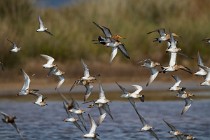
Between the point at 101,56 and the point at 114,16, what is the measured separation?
5.24 metres

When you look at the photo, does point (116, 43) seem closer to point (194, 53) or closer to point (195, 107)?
point (195, 107)

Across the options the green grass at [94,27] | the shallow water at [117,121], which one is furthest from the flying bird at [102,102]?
the green grass at [94,27]

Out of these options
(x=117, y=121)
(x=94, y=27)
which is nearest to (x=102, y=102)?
(x=117, y=121)

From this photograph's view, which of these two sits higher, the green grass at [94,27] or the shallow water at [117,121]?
the green grass at [94,27]

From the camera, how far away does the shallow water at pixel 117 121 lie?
29688 millimetres

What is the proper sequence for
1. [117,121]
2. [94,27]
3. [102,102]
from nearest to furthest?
[102,102] < [117,121] < [94,27]

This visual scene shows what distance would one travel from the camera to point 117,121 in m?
33.2

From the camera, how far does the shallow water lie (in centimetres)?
2969

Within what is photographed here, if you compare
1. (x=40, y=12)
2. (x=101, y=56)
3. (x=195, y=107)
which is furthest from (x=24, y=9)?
(x=195, y=107)

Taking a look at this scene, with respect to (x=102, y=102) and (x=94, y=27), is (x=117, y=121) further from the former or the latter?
(x=94, y=27)

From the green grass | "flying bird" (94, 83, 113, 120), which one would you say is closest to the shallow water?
"flying bird" (94, 83, 113, 120)

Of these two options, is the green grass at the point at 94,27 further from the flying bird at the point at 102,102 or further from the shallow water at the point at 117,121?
the flying bird at the point at 102,102

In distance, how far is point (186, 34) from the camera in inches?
1850

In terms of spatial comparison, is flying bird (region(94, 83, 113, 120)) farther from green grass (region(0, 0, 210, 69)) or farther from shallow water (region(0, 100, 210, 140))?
green grass (region(0, 0, 210, 69))
